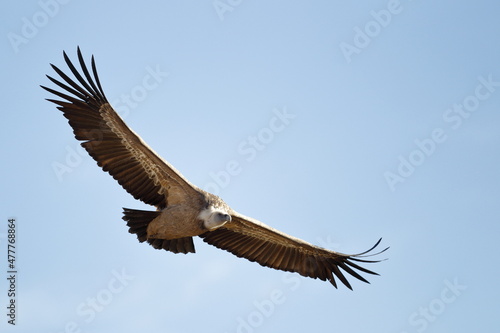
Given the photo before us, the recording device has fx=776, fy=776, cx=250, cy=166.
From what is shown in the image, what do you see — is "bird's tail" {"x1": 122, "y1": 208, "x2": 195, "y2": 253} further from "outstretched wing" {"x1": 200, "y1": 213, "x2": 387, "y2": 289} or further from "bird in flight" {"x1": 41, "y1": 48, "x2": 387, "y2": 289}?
"outstretched wing" {"x1": 200, "y1": 213, "x2": 387, "y2": 289}

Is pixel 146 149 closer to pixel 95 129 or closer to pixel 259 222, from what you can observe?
pixel 95 129

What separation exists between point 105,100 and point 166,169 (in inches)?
57.7

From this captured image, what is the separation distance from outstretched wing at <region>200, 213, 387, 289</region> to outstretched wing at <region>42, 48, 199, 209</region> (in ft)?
4.96

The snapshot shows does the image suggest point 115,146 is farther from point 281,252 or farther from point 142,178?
point 281,252

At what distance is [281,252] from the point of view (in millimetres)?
14312

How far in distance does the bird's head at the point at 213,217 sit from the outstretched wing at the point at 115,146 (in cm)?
37

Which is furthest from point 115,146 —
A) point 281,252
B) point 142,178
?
point 281,252

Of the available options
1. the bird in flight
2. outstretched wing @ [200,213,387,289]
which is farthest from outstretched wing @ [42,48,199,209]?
outstretched wing @ [200,213,387,289]

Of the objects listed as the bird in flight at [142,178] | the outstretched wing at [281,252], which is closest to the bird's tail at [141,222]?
the bird in flight at [142,178]

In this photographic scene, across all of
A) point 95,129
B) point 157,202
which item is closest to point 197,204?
point 157,202

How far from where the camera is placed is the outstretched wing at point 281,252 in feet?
45.6

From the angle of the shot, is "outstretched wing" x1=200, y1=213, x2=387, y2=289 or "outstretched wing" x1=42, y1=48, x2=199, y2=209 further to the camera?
"outstretched wing" x1=200, y1=213, x2=387, y2=289

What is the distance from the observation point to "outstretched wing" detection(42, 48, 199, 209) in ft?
40.2

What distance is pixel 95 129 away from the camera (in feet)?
40.6
